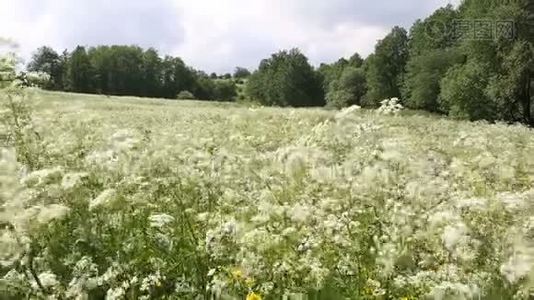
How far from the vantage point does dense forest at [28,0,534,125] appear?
167 feet

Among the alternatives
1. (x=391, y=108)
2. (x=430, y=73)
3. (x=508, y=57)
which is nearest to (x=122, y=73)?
(x=430, y=73)

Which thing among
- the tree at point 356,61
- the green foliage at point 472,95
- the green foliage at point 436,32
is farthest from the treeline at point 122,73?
the green foliage at point 472,95

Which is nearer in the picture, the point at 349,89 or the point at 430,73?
the point at 430,73

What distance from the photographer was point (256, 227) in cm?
582

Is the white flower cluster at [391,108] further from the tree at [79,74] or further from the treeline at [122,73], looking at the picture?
the tree at [79,74]

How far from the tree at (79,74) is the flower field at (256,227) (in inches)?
3605

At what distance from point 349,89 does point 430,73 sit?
105ft

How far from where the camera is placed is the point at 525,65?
48375mm

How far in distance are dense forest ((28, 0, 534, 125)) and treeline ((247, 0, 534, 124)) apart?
0.08 meters

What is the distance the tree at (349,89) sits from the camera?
9850 cm

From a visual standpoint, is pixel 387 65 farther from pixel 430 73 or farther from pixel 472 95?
pixel 472 95

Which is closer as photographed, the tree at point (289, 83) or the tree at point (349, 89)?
the tree at point (349, 89)

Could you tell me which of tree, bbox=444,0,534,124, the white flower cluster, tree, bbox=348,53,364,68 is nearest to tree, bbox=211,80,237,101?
tree, bbox=348,53,364,68

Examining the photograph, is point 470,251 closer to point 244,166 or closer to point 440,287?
point 440,287
